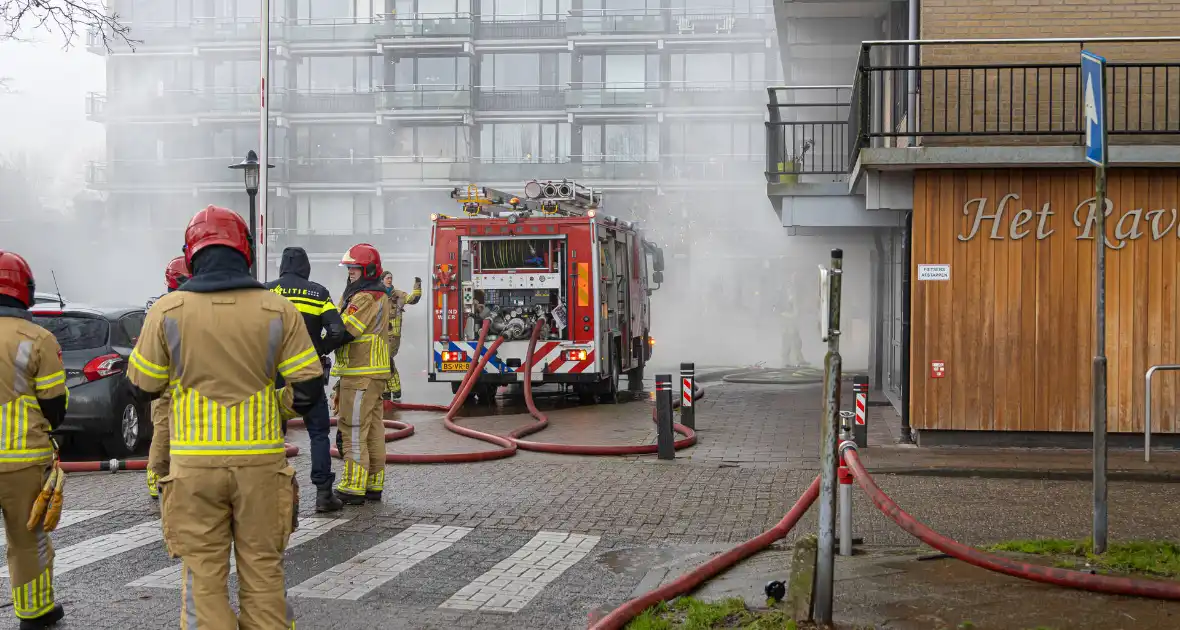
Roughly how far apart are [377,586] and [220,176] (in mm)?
42191

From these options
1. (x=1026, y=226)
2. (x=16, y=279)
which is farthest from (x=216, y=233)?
(x=1026, y=226)

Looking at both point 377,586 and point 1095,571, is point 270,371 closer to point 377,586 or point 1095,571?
point 377,586

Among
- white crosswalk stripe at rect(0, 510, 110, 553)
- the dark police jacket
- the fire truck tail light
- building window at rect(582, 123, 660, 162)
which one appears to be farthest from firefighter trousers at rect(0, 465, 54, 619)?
building window at rect(582, 123, 660, 162)

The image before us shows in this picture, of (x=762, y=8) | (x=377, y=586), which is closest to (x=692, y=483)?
(x=377, y=586)

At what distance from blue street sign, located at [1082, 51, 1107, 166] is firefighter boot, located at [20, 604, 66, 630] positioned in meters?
5.45

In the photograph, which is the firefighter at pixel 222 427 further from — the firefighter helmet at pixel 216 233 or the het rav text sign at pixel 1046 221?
the het rav text sign at pixel 1046 221

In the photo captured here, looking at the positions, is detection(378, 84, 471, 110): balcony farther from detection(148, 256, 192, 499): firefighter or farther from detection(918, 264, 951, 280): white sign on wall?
detection(148, 256, 192, 499): firefighter

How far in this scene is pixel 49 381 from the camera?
5840 millimetres

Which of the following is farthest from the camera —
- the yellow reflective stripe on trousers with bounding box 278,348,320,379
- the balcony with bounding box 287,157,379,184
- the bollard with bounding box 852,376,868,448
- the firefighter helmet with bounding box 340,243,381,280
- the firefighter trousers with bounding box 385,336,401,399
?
the balcony with bounding box 287,157,379,184

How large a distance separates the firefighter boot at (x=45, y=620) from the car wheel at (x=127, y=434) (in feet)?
18.1

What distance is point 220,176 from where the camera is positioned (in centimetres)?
4650

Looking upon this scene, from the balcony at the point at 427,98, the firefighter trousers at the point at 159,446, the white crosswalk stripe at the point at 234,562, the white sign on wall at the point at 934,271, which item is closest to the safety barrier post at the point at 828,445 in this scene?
the white crosswalk stripe at the point at 234,562

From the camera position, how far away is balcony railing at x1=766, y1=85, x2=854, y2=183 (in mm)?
15664

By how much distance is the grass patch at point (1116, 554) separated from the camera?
6.52 metres
